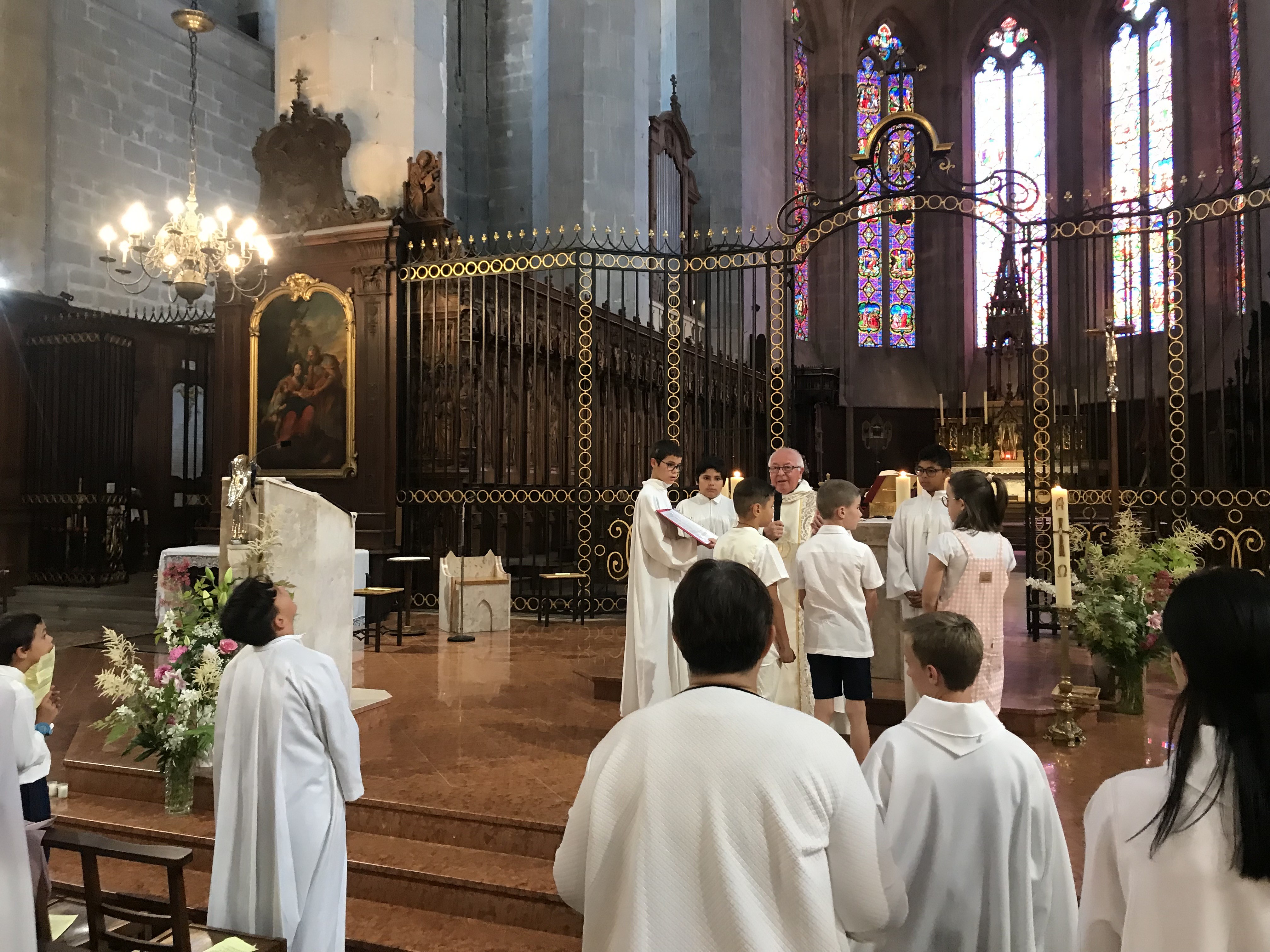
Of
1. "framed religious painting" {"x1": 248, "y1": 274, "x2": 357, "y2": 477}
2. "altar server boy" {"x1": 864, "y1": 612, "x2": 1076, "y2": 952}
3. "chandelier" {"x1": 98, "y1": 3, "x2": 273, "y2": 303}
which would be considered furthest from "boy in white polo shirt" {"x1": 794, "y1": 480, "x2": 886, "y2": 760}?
"framed religious painting" {"x1": 248, "y1": 274, "x2": 357, "y2": 477}

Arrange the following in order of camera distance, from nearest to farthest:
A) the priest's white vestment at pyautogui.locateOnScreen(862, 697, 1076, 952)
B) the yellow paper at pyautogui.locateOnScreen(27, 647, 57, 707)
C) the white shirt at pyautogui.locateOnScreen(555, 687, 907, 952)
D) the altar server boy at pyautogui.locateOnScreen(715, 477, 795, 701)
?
the white shirt at pyautogui.locateOnScreen(555, 687, 907, 952), the priest's white vestment at pyautogui.locateOnScreen(862, 697, 1076, 952), the yellow paper at pyautogui.locateOnScreen(27, 647, 57, 707), the altar server boy at pyautogui.locateOnScreen(715, 477, 795, 701)

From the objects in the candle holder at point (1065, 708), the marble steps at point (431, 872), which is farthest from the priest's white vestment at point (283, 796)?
the candle holder at point (1065, 708)

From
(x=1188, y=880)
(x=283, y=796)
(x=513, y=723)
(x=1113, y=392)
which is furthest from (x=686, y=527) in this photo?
(x=1113, y=392)

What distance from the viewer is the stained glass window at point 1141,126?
1817cm

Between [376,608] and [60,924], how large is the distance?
5395mm

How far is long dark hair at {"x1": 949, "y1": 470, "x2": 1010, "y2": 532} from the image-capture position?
4.30 meters

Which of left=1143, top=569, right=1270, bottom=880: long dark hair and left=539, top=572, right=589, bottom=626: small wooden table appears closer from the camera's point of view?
left=1143, top=569, right=1270, bottom=880: long dark hair

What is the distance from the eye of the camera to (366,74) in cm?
1076

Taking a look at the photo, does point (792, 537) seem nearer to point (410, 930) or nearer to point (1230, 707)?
point (410, 930)

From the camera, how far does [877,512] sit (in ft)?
25.5

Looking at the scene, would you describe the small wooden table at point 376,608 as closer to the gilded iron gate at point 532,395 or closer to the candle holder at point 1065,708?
the gilded iron gate at point 532,395

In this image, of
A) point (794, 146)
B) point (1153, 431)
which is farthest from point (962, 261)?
point (1153, 431)

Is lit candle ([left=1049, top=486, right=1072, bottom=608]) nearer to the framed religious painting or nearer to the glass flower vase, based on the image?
the glass flower vase

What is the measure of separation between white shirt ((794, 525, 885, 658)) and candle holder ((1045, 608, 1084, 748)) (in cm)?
126
